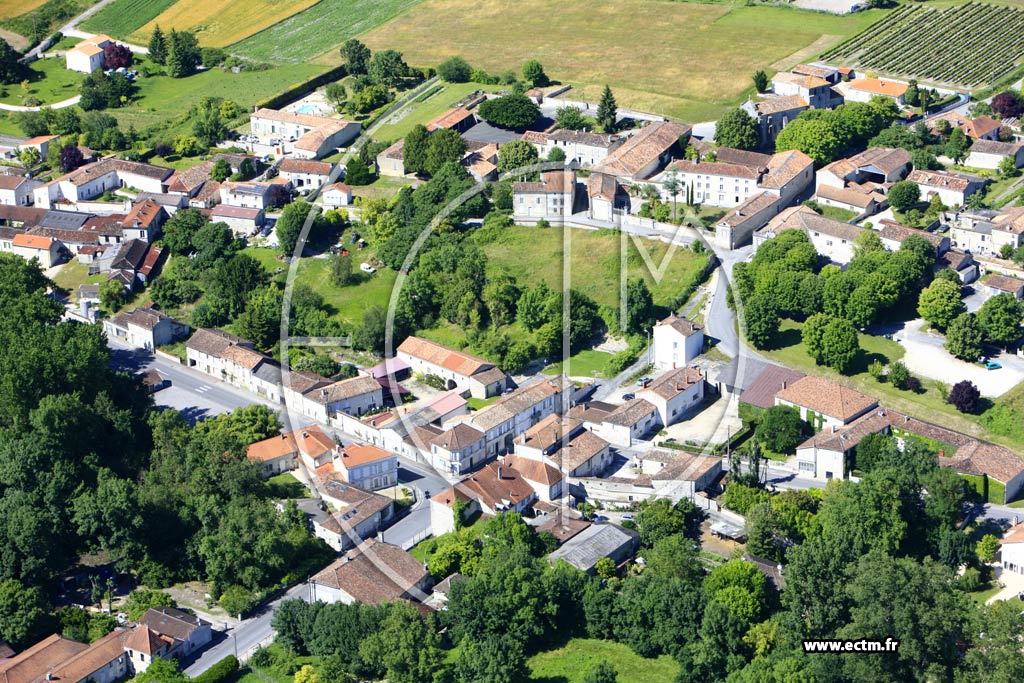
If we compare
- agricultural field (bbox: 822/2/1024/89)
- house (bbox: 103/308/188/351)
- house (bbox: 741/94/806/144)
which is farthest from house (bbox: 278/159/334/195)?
agricultural field (bbox: 822/2/1024/89)

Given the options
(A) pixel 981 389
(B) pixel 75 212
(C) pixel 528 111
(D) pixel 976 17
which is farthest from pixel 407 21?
(A) pixel 981 389

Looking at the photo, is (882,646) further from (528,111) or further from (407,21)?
→ (407,21)

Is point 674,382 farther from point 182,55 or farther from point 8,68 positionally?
point 8,68

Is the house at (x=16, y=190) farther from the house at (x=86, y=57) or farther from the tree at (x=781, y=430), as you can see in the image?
the tree at (x=781, y=430)

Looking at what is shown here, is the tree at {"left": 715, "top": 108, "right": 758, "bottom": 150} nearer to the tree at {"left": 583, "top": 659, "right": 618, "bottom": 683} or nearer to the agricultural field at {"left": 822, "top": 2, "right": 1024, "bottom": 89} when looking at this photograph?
the agricultural field at {"left": 822, "top": 2, "right": 1024, "bottom": 89}

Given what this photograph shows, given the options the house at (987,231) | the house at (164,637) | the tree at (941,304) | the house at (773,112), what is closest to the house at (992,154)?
the house at (987,231)

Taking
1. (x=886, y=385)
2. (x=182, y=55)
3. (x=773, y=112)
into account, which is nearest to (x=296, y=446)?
(x=886, y=385)
